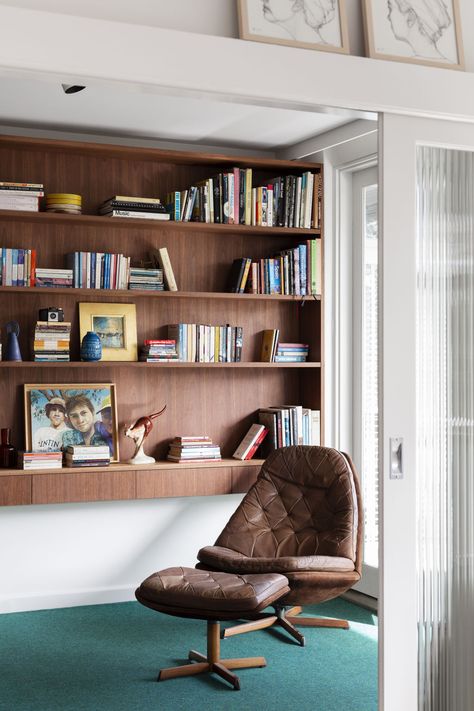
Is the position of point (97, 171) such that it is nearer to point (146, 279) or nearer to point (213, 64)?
point (146, 279)

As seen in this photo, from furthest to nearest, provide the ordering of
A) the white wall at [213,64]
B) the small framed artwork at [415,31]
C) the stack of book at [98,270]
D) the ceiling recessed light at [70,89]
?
1. the stack of book at [98,270]
2. the ceiling recessed light at [70,89]
3. the small framed artwork at [415,31]
4. the white wall at [213,64]

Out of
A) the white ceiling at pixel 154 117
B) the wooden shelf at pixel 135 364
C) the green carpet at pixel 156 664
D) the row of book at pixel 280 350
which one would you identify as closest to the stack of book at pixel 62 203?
the white ceiling at pixel 154 117

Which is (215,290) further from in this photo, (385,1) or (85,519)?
→ (385,1)

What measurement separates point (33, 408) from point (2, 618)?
3.68 ft

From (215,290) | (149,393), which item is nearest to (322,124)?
(215,290)

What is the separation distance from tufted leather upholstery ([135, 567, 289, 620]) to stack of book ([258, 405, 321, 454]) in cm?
145

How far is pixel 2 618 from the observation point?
4.78m

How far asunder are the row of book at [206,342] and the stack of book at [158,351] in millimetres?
57

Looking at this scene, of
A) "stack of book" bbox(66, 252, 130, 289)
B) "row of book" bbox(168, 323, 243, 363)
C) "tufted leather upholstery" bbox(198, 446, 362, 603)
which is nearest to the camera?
"tufted leather upholstery" bbox(198, 446, 362, 603)

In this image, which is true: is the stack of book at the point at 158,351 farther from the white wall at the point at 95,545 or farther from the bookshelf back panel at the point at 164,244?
the white wall at the point at 95,545

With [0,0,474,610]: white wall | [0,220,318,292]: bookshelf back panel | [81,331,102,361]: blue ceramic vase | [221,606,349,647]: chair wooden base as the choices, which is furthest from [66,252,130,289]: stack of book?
[0,0,474,610]: white wall

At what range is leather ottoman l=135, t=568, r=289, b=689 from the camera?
3.62 metres

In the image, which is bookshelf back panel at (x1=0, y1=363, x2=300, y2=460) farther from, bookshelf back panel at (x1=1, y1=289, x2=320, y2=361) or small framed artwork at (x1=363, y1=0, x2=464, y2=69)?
small framed artwork at (x1=363, y1=0, x2=464, y2=69)

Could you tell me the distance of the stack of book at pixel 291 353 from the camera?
5.32 meters
